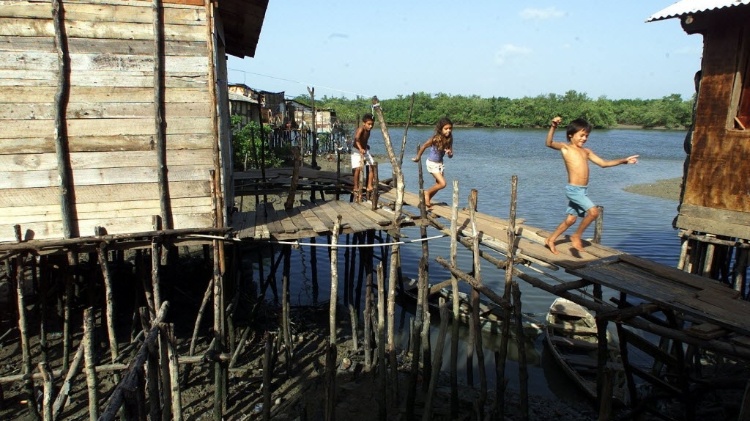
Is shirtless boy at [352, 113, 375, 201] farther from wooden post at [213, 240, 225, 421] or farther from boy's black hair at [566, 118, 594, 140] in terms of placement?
boy's black hair at [566, 118, 594, 140]

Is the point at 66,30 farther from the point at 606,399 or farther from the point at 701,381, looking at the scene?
the point at 701,381

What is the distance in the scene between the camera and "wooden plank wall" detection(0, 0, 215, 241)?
249 inches

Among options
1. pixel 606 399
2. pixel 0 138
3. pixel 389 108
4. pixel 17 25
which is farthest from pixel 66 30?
pixel 389 108

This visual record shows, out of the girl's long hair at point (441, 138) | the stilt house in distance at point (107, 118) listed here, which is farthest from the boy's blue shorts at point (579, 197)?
the stilt house in distance at point (107, 118)

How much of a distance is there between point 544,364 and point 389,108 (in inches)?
2589

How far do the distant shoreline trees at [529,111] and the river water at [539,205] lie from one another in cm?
2181

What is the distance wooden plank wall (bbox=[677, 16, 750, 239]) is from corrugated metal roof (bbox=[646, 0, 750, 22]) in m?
0.54

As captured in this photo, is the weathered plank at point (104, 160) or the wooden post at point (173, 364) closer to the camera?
the wooden post at point (173, 364)

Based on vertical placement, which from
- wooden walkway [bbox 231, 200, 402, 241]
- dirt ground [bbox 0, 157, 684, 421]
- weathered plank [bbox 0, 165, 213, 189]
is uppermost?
weathered plank [bbox 0, 165, 213, 189]

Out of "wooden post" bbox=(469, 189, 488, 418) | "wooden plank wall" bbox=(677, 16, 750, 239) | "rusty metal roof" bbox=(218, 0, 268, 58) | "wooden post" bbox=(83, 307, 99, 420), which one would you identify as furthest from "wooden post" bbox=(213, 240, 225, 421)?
"wooden plank wall" bbox=(677, 16, 750, 239)

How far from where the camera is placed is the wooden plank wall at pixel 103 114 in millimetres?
6312

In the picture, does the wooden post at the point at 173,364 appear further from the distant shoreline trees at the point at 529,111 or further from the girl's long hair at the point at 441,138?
the distant shoreline trees at the point at 529,111

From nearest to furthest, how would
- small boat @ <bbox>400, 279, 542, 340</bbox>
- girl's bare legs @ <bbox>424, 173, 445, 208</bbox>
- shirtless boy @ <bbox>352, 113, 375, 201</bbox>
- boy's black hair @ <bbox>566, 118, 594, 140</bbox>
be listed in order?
boy's black hair @ <bbox>566, 118, 594, 140</bbox>
girl's bare legs @ <bbox>424, 173, 445, 208</bbox>
shirtless boy @ <bbox>352, 113, 375, 201</bbox>
small boat @ <bbox>400, 279, 542, 340</bbox>

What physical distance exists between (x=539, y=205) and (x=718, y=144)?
14881mm
